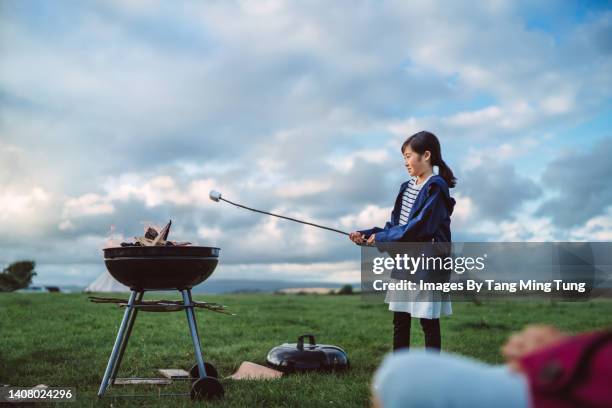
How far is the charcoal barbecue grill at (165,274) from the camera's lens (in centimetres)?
443

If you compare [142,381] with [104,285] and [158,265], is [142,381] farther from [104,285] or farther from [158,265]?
[104,285]

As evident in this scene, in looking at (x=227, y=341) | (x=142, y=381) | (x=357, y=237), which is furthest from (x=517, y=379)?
(x=227, y=341)

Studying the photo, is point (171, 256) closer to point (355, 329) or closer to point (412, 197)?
point (412, 197)

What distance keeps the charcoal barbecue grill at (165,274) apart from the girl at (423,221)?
53.7 inches

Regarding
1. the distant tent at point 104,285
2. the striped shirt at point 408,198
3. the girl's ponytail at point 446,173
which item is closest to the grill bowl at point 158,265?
the striped shirt at point 408,198

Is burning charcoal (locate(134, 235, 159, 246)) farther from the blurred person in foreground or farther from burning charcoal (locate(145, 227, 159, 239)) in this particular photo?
the blurred person in foreground

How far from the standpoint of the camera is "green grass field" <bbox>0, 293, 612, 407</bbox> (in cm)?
467

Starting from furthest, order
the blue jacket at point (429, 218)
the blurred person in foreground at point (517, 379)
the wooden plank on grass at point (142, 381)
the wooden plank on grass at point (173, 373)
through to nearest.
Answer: the wooden plank on grass at point (173, 373)
the wooden plank on grass at point (142, 381)
the blue jacket at point (429, 218)
the blurred person in foreground at point (517, 379)

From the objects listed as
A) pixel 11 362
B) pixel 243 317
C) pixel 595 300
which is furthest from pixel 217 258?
pixel 595 300

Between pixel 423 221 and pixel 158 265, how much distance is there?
199cm

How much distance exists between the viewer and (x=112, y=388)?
4973 mm

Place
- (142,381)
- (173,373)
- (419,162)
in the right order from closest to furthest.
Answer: (419,162), (142,381), (173,373)

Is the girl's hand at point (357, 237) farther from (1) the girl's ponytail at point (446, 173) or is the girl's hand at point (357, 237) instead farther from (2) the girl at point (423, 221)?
(1) the girl's ponytail at point (446, 173)

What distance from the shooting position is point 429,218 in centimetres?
424
